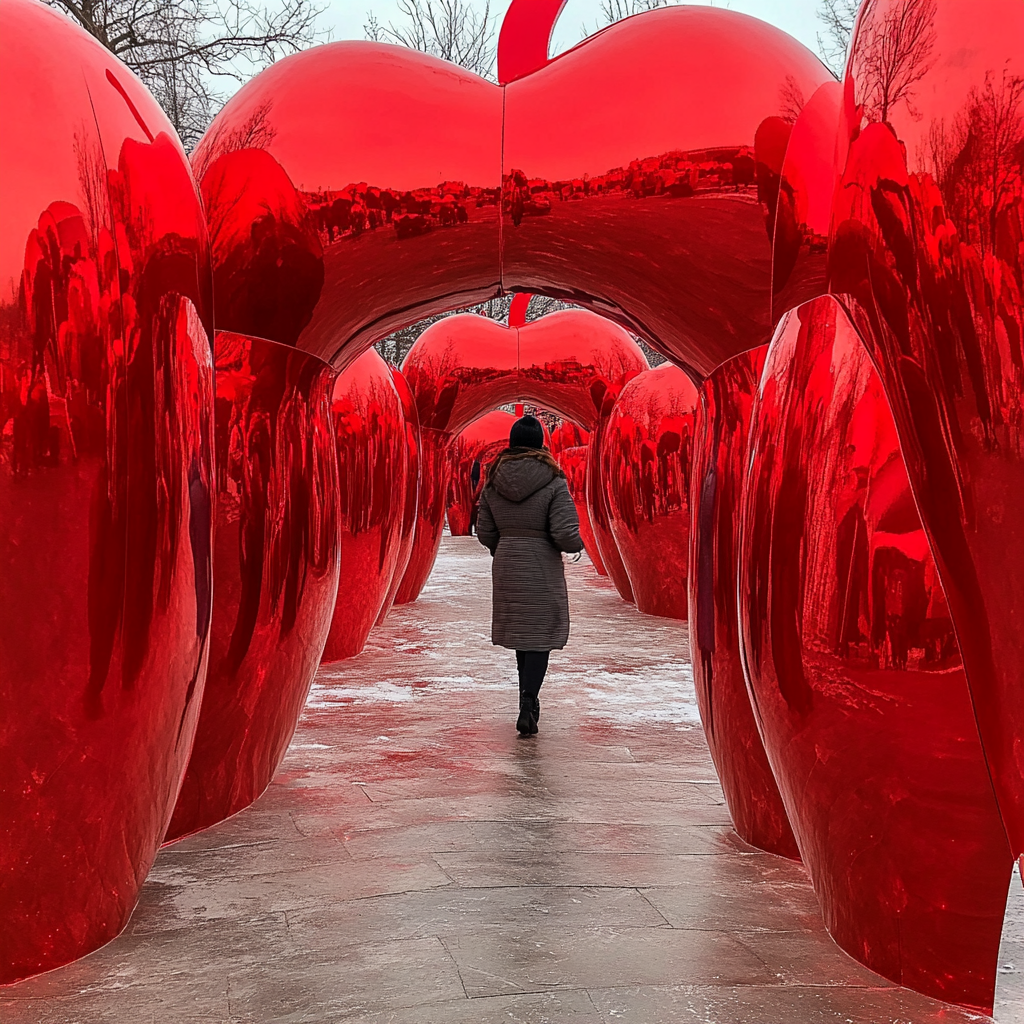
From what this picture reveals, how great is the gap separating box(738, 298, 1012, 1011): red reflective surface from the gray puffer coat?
276 cm

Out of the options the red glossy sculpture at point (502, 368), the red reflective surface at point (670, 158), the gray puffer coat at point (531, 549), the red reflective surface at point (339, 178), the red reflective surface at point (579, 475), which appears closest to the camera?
the red reflective surface at point (670, 158)

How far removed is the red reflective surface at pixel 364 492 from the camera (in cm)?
830

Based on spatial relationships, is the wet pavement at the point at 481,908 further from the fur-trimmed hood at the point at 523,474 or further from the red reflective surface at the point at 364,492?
the red reflective surface at the point at 364,492

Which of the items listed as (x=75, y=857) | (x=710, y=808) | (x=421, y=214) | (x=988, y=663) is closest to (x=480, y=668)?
(x=710, y=808)

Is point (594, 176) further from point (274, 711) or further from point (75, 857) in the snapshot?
point (75, 857)

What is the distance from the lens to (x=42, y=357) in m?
2.81

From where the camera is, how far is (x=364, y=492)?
8.43 meters

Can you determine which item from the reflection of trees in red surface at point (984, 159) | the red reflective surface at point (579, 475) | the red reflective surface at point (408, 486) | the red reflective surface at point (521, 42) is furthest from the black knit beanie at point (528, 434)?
the red reflective surface at point (579, 475)

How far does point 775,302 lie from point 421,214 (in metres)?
1.44

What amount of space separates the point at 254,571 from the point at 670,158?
89.5 inches

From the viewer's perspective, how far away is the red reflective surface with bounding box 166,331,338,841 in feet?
14.2

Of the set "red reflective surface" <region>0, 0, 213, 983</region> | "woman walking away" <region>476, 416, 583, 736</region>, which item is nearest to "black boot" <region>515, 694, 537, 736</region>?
"woman walking away" <region>476, 416, 583, 736</region>

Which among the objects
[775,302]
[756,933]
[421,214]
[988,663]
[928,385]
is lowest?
[756,933]

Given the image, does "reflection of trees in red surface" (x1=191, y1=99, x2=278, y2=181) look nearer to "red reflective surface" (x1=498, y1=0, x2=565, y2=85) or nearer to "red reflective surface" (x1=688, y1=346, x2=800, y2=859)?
"red reflective surface" (x1=498, y1=0, x2=565, y2=85)
